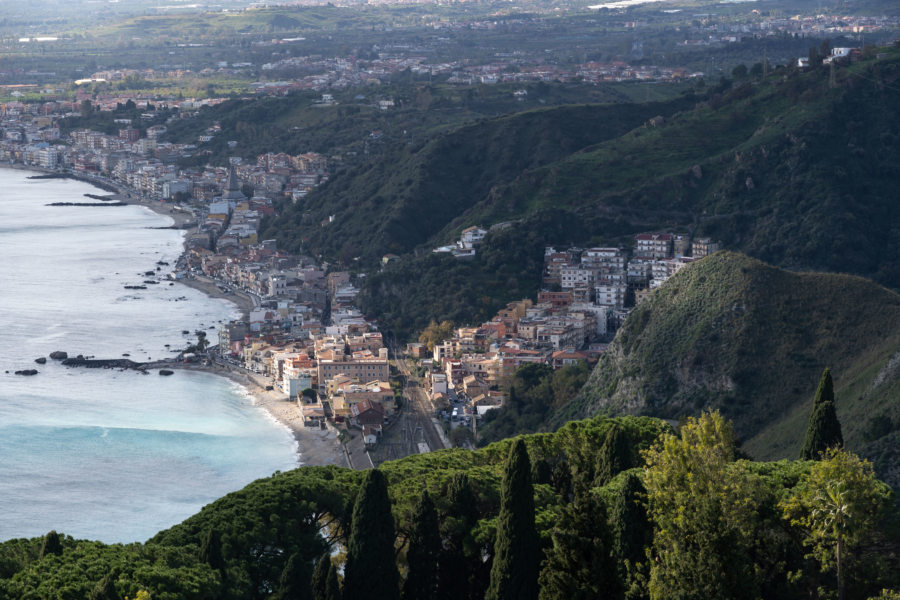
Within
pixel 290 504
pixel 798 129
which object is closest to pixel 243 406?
pixel 290 504

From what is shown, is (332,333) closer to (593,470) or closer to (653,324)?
(653,324)

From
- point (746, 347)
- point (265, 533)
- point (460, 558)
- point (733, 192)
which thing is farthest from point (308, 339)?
point (460, 558)

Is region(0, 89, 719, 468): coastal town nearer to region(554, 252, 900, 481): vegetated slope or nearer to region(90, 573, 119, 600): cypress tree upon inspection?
region(554, 252, 900, 481): vegetated slope

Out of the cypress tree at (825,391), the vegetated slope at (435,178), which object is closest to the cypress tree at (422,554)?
the cypress tree at (825,391)

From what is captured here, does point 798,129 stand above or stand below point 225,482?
above

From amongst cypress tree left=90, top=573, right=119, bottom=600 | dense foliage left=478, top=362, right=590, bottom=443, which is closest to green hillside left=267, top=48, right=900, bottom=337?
dense foliage left=478, top=362, right=590, bottom=443

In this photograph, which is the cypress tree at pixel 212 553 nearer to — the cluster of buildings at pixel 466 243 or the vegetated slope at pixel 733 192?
the vegetated slope at pixel 733 192

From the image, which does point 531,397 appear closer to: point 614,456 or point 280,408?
point 280,408
